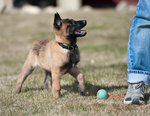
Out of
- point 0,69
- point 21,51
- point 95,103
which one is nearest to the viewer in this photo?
point 95,103

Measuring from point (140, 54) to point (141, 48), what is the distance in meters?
0.08

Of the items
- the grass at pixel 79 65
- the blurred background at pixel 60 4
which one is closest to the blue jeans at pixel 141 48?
the grass at pixel 79 65

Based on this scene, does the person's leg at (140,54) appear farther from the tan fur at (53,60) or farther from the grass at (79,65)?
the tan fur at (53,60)

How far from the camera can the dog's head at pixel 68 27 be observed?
3.83 metres

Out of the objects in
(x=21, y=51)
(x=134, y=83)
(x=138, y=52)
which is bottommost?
(x=21, y=51)

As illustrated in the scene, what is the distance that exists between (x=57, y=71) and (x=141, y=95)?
1.21 metres

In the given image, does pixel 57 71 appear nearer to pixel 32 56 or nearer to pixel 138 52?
pixel 32 56

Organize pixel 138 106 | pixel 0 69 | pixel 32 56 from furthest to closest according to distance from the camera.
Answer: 1. pixel 0 69
2. pixel 32 56
3. pixel 138 106

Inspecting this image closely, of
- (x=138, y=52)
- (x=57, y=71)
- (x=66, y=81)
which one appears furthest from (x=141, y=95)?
(x=66, y=81)

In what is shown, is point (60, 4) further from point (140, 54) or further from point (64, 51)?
point (140, 54)

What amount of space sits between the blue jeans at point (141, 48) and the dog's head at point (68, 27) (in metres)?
0.80

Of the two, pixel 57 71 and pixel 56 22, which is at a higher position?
pixel 56 22

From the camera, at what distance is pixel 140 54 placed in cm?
339

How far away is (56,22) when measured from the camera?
3.87m
